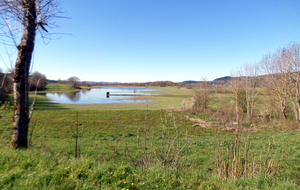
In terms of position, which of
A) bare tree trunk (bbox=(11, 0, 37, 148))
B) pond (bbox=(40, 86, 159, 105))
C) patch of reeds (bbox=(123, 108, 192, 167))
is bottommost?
pond (bbox=(40, 86, 159, 105))

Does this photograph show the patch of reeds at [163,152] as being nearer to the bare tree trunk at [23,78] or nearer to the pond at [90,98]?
the bare tree trunk at [23,78]

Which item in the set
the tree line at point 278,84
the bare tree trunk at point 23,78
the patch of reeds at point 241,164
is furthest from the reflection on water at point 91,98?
the patch of reeds at point 241,164

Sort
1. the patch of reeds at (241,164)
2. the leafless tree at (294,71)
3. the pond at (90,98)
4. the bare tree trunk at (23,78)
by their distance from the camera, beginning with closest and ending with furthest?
the patch of reeds at (241,164) < the bare tree trunk at (23,78) < the leafless tree at (294,71) < the pond at (90,98)

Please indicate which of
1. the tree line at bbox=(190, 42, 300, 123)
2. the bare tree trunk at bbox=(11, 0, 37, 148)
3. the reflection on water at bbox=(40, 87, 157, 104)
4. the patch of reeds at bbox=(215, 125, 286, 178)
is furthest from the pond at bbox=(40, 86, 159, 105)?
the patch of reeds at bbox=(215, 125, 286, 178)

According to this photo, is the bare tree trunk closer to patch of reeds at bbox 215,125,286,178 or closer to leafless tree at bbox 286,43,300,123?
patch of reeds at bbox 215,125,286,178

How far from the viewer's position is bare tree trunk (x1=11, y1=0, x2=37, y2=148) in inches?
160

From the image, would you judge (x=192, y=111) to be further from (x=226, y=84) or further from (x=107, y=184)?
(x=107, y=184)

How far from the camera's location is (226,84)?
1853 centimetres

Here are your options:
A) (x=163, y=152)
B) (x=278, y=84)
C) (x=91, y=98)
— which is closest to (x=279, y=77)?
(x=278, y=84)

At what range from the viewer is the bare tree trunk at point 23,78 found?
4.06 metres

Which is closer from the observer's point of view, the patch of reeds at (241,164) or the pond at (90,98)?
the patch of reeds at (241,164)

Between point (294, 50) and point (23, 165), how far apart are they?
19417mm

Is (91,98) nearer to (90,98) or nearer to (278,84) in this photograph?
(90,98)

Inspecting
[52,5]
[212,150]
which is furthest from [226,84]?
[52,5]
